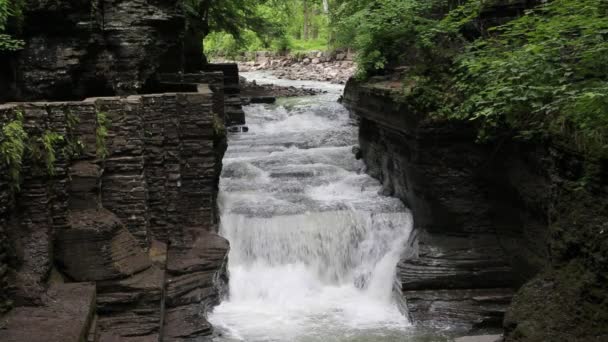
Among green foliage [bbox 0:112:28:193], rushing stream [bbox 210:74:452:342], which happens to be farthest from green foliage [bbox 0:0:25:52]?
rushing stream [bbox 210:74:452:342]

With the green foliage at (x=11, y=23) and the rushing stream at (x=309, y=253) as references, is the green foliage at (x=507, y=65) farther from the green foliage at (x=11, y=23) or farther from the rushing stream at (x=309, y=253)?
the green foliage at (x=11, y=23)

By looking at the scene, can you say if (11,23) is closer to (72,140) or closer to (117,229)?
(72,140)

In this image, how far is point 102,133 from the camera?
7414mm

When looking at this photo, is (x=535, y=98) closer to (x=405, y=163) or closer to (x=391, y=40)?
(x=405, y=163)

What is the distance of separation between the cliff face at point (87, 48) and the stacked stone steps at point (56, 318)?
5074mm

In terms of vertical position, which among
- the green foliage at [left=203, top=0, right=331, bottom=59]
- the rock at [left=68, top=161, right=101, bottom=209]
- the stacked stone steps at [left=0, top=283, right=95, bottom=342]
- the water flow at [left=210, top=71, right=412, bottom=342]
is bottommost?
the water flow at [left=210, top=71, right=412, bottom=342]

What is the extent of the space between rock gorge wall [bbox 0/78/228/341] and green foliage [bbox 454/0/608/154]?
417 centimetres

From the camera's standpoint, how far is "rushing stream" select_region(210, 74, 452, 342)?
28.6 feet

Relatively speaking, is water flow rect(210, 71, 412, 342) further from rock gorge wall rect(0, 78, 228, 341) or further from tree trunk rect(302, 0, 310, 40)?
tree trunk rect(302, 0, 310, 40)

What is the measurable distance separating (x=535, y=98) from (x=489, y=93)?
0.69m

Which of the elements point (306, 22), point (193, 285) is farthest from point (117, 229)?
point (306, 22)

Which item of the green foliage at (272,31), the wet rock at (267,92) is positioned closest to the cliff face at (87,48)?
the wet rock at (267,92)

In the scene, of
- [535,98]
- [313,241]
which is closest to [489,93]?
[535,98]

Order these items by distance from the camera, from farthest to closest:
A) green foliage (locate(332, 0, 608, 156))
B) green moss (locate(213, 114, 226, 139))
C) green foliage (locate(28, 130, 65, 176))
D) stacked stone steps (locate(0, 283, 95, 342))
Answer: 1. green moss (locate(213, 114, 226, 139))
2. green foliage (locate(28, 130, 65, 176))
3. green foliage (locate(332, 0, 608, 156))
4. stacked stone steps (locate(0, 283, 95, 342))
